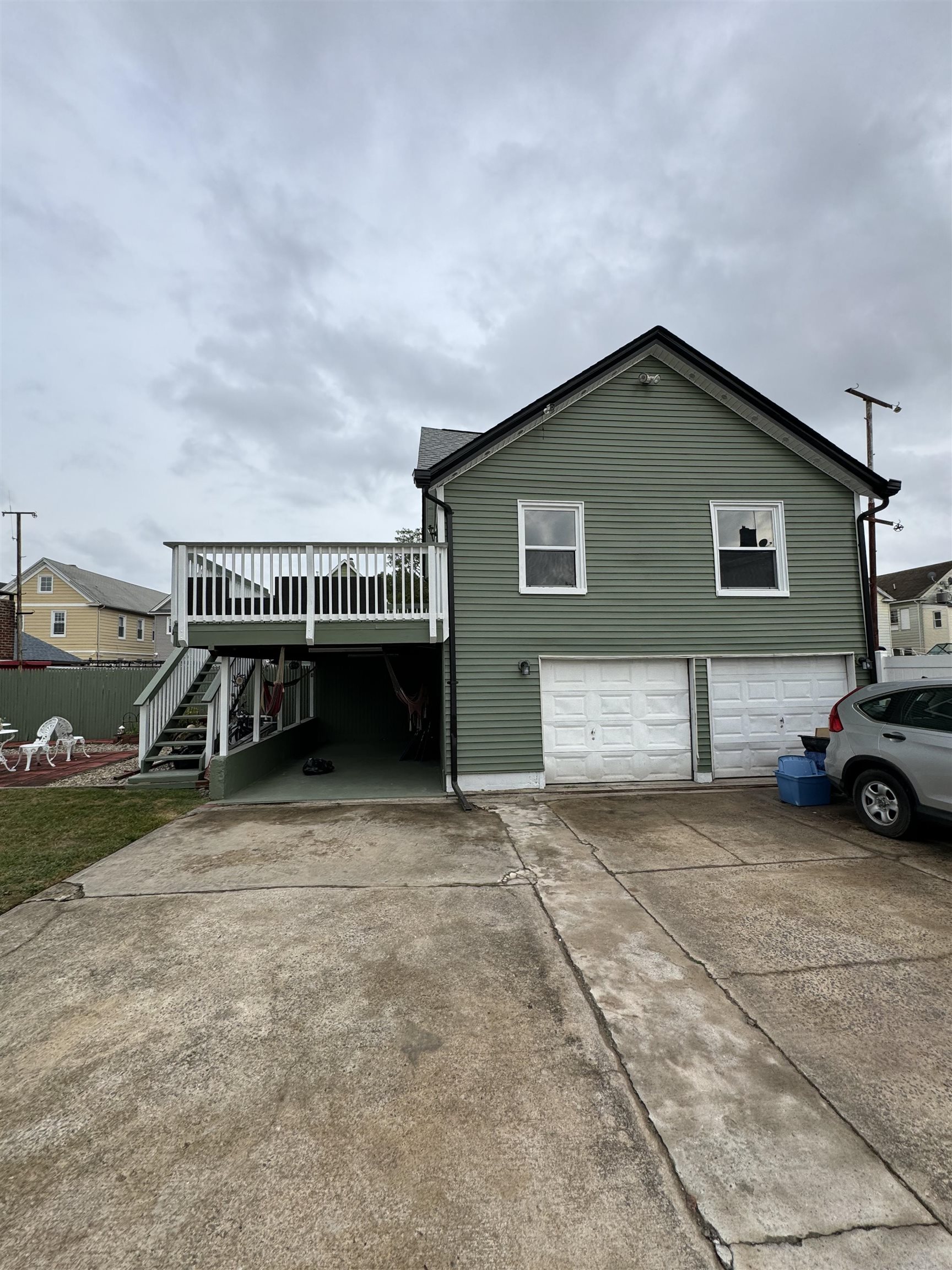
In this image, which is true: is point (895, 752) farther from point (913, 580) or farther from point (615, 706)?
point (913, 580)

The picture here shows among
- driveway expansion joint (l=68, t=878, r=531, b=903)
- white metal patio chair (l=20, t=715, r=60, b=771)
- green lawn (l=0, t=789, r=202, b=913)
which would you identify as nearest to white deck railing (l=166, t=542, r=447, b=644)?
green lawn (l=0, t=789, r=202, b=913)

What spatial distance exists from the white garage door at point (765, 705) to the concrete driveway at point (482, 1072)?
3.74 m

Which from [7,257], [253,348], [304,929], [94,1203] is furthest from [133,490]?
[94,1203]

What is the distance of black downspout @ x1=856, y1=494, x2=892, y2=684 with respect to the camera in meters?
8.48

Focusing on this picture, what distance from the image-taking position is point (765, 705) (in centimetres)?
841

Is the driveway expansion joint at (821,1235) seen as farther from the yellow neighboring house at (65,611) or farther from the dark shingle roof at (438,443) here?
the yellow neighboring house at (65,611)

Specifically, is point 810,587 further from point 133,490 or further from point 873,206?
point 133,490

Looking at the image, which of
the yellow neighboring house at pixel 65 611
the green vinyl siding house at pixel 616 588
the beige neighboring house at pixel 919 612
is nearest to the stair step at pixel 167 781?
the green vinyl siding house at pixel 616 588

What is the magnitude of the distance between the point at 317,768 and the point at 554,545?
5.43 m

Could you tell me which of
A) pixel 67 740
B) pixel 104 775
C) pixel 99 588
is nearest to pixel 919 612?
pixel 104 775

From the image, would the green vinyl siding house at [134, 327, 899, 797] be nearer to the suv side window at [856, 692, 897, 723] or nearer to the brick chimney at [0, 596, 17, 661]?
the suv side window at [856, 692, 897, 723]

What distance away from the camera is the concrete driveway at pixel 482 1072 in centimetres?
158

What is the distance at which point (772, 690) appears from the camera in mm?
8422

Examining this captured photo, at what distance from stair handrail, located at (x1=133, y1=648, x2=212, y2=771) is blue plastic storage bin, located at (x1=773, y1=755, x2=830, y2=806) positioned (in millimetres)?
8566
